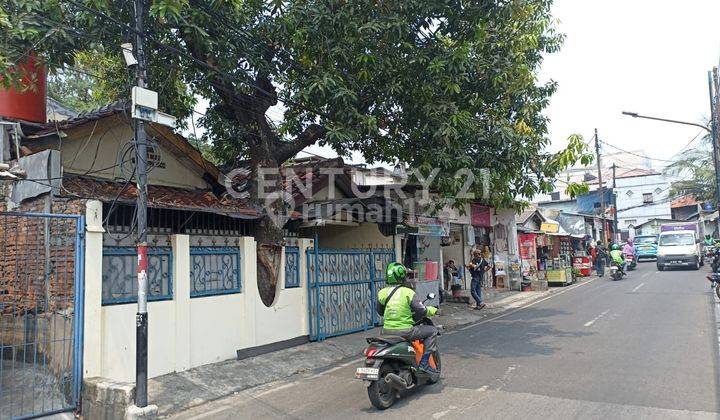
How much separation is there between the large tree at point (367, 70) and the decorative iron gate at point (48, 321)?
3101 millimetres

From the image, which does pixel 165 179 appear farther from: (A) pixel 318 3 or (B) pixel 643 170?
(B) pixel 643 170

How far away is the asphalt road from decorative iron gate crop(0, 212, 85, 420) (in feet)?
5.12

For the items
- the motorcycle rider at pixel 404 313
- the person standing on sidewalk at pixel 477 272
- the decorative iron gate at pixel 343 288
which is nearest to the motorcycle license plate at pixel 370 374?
the motorcycle rider at pixel 404 313

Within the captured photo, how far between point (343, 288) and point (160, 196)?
420cm

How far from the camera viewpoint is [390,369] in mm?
6129

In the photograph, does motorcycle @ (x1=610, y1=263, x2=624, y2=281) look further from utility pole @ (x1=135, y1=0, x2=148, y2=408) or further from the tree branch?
utility pole @ (x1=135, y1=0, x2=148, y2=408)

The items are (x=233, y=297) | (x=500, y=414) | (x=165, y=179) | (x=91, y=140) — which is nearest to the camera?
(x=500, y=414)

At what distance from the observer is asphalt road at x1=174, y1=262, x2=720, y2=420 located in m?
5.68

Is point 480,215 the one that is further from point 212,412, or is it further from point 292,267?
point 212,412

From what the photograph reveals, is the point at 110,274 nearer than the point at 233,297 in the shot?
Yes

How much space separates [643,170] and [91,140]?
5326cm

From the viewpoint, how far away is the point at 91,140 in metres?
9.55

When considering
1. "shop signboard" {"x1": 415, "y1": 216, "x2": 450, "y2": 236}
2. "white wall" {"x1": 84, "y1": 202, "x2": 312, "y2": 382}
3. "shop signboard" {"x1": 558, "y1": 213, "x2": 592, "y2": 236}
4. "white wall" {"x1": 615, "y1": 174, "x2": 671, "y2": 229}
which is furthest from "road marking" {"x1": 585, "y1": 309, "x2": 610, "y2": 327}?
"white wall" {"x1": 615, "y1": 174, "x2": 671, "y2": 229}

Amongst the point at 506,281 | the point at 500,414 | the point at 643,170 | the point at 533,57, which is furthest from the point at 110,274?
the point at 643,170
